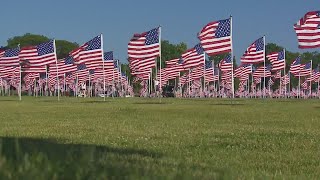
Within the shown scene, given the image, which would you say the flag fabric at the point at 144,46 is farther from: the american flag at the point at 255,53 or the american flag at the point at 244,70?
the american flag at the point at 244,70

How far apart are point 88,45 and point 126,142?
3671cm

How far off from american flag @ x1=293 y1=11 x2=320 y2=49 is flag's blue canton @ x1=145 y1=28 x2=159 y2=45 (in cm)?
1409

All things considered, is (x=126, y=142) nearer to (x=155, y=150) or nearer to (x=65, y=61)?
(x=155, y=150)

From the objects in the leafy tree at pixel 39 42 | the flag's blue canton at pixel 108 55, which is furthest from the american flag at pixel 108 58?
the leafy tree at pixel 39 42

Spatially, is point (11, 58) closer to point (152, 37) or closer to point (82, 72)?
point (152, 37)

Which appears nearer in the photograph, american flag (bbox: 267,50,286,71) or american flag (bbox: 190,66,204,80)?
american flag (bbox: 267,50,286,71)

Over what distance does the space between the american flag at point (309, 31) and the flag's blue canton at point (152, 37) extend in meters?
14.1

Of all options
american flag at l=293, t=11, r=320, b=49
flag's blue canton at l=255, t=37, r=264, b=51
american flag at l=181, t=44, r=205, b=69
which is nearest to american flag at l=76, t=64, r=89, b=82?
american flag at l=181, t=44, r=205, b=69

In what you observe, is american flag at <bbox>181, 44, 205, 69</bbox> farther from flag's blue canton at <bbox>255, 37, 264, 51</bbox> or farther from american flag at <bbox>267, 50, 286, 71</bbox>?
flag's blue canton at <bbox>255, 37, 264, 51</bbox>

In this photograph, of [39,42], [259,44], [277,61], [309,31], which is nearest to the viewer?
[309,31]

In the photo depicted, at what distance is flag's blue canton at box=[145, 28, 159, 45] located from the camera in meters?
42.2

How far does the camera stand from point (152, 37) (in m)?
42.6

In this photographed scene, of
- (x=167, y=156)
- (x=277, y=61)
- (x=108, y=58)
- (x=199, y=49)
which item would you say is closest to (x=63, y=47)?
(x=108, y=58)

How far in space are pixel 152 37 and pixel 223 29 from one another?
751cm
